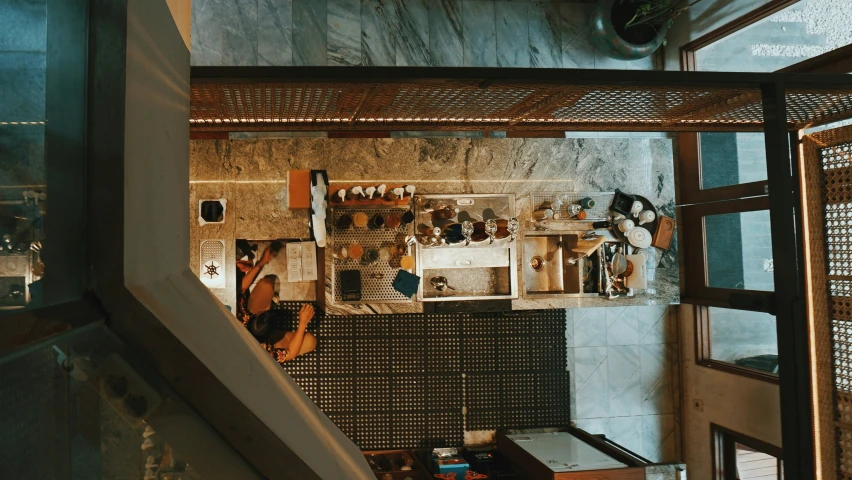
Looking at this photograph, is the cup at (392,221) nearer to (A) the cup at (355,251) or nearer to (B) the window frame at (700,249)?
(A) the cup at (355,251)

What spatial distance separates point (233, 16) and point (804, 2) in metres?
4.75

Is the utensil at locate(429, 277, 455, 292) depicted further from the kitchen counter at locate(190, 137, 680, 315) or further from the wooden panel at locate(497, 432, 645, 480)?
the wooden panel at locate(497, 432, 645, 480)

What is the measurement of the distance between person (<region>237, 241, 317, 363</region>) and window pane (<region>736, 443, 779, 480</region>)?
3.87 metres

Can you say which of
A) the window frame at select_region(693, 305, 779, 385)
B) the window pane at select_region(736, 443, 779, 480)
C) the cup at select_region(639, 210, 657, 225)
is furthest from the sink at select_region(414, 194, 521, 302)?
the window pane at select_region(736, 443, 779, 480)

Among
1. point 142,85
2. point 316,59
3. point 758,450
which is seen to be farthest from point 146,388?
point 758,450

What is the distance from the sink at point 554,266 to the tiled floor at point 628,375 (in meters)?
0.74

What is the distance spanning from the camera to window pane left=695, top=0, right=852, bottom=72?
13.3 ft

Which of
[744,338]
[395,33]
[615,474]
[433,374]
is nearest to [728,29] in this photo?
[744,338]

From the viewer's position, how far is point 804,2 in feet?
14.1

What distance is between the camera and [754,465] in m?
4.75

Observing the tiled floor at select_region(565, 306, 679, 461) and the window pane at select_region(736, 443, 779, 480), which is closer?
the window pane at select_region(736, 443, 779, 480)

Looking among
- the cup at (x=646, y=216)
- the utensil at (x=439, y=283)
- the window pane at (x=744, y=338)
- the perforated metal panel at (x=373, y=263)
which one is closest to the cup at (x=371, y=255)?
the perforated metal panel at (x=373, y=263)

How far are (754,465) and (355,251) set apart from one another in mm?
3854

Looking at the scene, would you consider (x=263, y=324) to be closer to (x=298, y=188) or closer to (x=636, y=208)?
(x=298, y=188)
